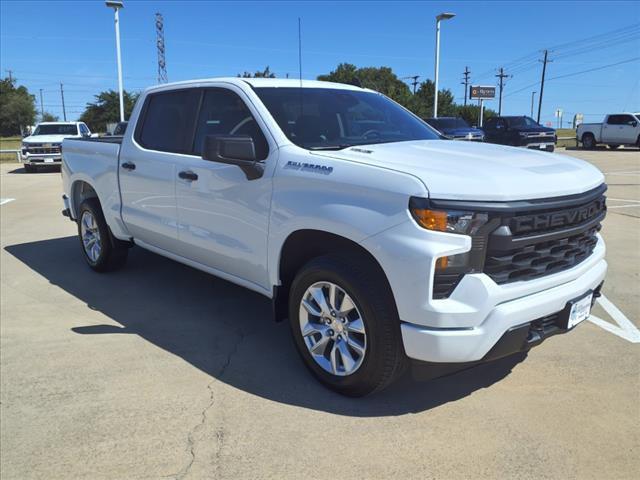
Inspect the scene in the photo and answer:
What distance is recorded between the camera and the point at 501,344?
2896 millimetres

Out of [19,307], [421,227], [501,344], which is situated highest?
[421,227]

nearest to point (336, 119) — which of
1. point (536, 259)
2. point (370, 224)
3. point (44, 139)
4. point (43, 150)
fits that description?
point (370, 224)

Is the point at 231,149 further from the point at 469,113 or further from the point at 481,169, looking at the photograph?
the point at 469,113

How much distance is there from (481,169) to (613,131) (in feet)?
94.9

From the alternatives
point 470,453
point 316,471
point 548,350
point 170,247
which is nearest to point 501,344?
point 470,453

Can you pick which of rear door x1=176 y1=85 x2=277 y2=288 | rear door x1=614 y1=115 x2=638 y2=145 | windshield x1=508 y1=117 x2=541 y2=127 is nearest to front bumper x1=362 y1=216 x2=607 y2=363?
rear door x1=176 y1=85 x2=277 y2=288

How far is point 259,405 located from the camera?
11.1ft

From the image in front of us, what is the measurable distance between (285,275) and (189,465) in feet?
4.44

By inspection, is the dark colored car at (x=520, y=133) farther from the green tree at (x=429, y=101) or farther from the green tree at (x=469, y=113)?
the green tree at (x=469, y=113)

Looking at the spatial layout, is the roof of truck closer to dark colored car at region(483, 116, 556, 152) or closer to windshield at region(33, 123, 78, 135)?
windshield at region(33, 123, 78, 135)

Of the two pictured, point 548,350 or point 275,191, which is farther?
point 548,350

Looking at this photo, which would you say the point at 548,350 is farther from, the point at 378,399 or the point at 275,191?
the point at 275,191

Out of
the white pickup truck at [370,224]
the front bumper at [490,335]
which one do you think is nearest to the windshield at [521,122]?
the white pickup truck at [370,224]

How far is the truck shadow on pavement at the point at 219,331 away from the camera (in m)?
3.46
